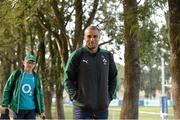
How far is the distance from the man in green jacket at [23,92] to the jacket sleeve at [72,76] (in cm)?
233

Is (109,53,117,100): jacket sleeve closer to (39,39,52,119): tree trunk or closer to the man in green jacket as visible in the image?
the man in green jacket

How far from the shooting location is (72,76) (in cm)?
560

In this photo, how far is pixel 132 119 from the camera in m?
11.4

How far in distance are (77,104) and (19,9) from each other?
936 centimetres

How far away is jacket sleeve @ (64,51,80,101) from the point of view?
18.2ft

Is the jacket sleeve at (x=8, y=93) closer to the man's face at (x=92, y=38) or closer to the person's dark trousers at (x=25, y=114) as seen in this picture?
the person's dark trousers at (x=25, y=114)

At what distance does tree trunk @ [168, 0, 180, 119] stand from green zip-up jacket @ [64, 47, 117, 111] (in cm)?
217

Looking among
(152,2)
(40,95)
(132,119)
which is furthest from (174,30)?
Result: (132,119)

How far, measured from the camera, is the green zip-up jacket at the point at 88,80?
5.48 meters

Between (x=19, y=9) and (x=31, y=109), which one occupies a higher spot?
(x=19, y=9)

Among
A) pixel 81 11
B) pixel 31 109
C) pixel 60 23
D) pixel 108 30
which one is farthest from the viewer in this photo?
pixel 108 30

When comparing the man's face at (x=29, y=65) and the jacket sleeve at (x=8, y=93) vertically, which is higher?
the man's face at (x=29, y=65)

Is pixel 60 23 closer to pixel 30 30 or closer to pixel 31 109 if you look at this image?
pixel 30 30

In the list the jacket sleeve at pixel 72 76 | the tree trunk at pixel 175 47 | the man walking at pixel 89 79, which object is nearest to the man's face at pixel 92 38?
the man walking at pixel 89 79
